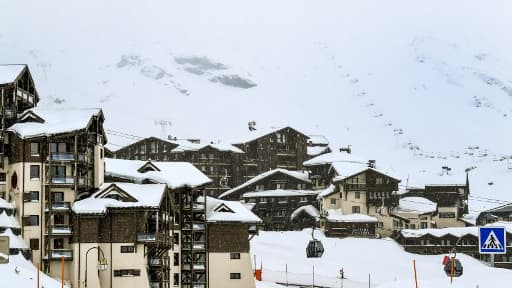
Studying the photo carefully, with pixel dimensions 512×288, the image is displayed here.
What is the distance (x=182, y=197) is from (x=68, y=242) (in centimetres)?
1631

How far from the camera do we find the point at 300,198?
146 metres

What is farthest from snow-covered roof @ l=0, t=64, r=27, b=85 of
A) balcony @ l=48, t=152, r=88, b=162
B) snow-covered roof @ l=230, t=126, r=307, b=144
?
snow-covered roof @ l=230, t=126, r=307, b=144

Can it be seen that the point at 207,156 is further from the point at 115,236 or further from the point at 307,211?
the point at 115,236

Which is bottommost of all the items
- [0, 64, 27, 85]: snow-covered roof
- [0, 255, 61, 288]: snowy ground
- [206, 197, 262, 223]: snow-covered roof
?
[0, 255, 61, 288]: snowy ground

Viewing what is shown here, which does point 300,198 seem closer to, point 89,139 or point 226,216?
point 226,216

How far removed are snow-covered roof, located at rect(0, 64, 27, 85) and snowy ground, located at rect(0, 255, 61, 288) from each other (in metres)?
17.6

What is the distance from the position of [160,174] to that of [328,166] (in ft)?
165

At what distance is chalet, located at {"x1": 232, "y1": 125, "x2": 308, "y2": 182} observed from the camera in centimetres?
16500

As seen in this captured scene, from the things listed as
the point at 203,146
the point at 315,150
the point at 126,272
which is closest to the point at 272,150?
the point at 203,146

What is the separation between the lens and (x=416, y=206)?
148m

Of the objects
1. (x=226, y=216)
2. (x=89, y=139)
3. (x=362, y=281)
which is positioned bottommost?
(x=362, y=281)

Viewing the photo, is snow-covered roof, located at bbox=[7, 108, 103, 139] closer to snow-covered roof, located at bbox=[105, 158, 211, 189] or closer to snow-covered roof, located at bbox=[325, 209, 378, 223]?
snow-covered roof, located at bbox=[105, 158, 211, 189]

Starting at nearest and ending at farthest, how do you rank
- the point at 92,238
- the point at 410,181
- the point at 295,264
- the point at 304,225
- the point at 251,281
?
the point at 92,238 → the point at 251,281 → the point at 295,264 → the point at 304,225 → the point at 410,181

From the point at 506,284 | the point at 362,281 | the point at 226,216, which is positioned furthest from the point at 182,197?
the point at 506,284
